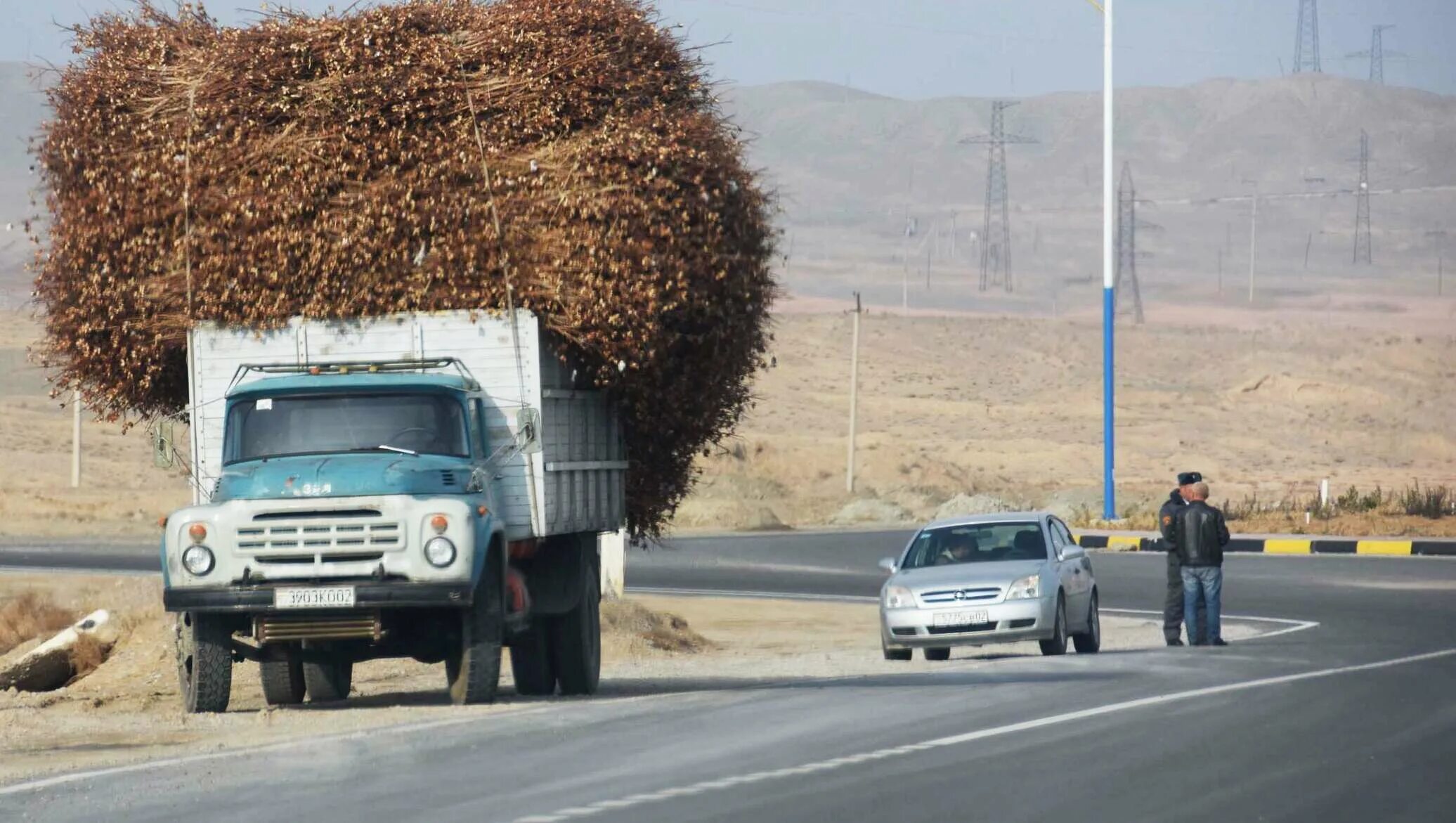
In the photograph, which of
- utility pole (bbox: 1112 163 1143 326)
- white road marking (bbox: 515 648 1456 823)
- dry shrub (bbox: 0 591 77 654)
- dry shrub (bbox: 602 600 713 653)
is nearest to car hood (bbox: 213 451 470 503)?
white road marking (bbox: 515 648 1456 823)

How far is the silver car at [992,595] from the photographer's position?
66.4 feet

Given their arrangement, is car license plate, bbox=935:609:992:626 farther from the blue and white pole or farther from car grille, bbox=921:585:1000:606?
the blue and white pole

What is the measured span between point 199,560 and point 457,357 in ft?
7.75

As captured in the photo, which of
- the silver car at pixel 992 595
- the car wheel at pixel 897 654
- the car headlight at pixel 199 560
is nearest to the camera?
the car headlight at pixel 199 560

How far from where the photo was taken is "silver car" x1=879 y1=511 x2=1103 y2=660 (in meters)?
20.2

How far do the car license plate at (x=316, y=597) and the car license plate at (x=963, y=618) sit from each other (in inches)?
316

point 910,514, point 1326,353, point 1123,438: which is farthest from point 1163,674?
point 1326,353

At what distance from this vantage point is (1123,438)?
88.9m

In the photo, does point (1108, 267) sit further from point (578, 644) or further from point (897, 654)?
point (578, 644)

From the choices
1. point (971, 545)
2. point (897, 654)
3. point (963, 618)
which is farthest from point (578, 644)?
point (971, 545)

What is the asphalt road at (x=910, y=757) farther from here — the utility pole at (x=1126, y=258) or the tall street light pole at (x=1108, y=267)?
the utility pole at (x=1126, y=258)

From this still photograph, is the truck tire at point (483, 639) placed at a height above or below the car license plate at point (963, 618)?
above

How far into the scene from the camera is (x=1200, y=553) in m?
21.5

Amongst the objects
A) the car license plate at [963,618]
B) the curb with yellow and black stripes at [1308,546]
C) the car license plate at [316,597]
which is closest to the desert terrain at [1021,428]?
the curb with yellow and black stripes at [1308,546]
